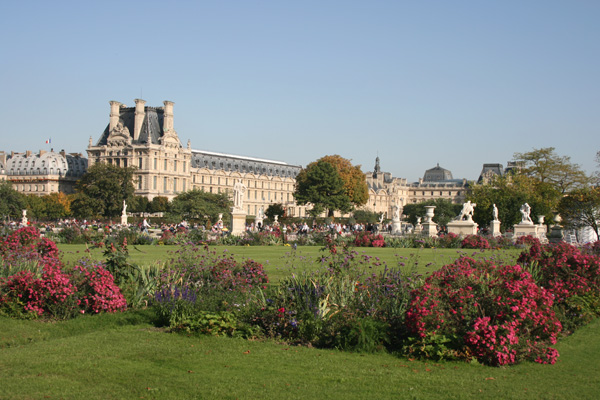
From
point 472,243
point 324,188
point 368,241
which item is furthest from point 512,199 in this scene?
point 324,188

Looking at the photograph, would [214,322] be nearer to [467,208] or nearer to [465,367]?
[465,367]

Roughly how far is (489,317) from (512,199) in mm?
41970

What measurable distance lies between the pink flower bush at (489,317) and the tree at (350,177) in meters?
68.4

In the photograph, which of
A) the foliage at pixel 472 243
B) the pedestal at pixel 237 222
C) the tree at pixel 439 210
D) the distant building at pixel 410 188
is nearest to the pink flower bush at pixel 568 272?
the foliage at pixel 472 243

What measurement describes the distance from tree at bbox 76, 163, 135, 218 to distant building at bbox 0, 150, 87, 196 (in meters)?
31.7

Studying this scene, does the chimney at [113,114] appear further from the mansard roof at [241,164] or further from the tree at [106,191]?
the tree at [106,191]

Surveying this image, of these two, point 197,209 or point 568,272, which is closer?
point 568,272

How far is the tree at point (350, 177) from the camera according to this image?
77.5 m

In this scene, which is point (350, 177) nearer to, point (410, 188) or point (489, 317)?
point (489, 317)

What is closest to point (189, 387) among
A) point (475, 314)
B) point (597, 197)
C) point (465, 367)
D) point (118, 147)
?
point (465, 367)

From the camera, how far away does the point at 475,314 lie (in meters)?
8.15

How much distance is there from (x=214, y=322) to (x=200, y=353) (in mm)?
985

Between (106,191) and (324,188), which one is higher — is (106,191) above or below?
below

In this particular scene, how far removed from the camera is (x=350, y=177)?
255ft
